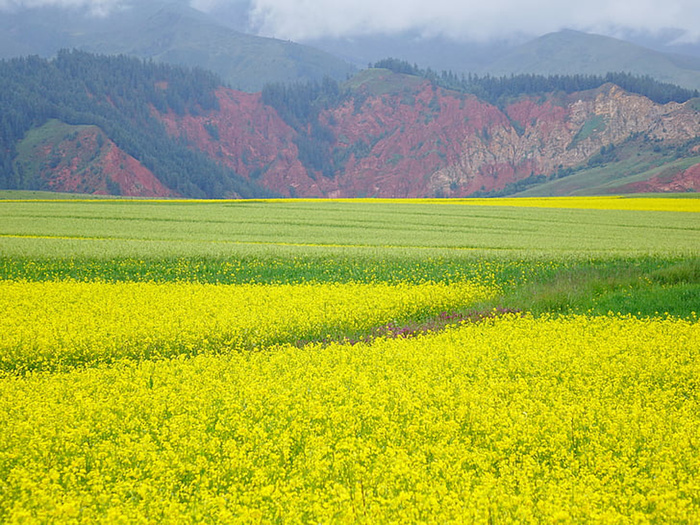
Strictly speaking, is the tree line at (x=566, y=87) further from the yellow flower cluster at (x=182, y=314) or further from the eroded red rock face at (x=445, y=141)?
the yellow flower cluster at (x=182, y=314)

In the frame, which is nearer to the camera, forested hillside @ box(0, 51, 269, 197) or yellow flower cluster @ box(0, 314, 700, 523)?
yellow flower cluster @ box(0, 314, 700, 523)

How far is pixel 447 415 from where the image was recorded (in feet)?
26.1

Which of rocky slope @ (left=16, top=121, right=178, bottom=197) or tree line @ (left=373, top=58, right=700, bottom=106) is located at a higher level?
tree line @ (left=373, top=58, right=700, bottom=106)

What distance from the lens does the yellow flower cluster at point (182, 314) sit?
1184 cm

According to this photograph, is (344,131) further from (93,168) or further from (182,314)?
(182,314)

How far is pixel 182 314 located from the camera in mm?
13961

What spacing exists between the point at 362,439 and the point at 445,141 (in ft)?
474

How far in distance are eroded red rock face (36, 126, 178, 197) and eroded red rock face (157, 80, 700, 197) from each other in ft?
102

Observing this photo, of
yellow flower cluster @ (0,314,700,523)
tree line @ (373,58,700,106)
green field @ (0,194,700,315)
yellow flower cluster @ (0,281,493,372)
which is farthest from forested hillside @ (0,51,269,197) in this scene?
yellow flower cluster @ (0,314,700,523)

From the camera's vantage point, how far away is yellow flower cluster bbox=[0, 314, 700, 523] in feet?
18.5

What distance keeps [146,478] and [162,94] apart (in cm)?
15902

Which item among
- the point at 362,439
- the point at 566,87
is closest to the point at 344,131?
the point at 566,87

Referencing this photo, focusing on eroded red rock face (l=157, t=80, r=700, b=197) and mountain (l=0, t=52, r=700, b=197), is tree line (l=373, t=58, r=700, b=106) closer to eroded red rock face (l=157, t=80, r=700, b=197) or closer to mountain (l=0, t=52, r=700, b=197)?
mountain (l=0, t=52, r=700, b=197)

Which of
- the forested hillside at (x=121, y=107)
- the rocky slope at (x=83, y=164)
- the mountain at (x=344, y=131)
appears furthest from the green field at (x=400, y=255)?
the forested hillside at (x=121, y=107)
